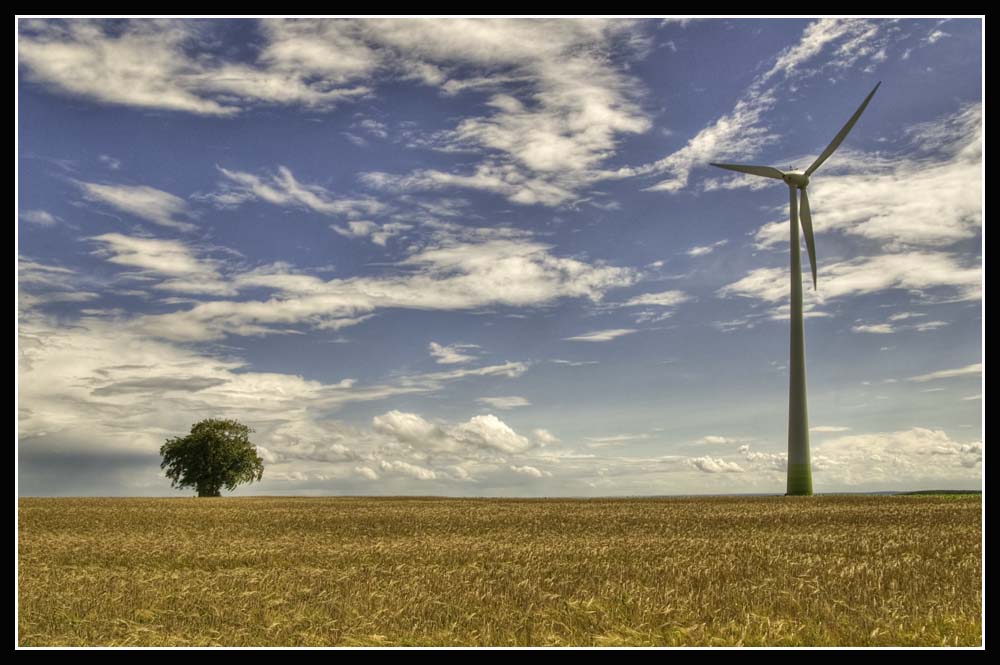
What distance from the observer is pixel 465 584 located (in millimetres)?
16406

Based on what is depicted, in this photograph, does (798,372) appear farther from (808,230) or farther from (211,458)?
(211,458)

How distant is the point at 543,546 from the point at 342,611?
419 inches

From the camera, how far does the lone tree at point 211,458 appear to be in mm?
86375

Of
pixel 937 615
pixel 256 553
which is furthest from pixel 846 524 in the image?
pixel 256 553

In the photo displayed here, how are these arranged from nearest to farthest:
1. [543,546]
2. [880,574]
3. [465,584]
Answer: [465,584]
[880,574]
[543,546]

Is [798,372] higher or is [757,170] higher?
[757,170]

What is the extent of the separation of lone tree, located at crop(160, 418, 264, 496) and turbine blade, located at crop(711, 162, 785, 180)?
2228 inches

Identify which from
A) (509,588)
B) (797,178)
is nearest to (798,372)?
(797,178)

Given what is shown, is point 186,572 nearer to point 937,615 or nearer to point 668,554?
point 668,554

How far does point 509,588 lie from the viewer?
15.8 metres

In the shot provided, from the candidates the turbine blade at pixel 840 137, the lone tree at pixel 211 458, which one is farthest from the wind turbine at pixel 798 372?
the lone tree at pixel 211 458

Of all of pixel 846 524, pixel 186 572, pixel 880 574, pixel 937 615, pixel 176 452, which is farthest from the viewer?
pixel 176 452

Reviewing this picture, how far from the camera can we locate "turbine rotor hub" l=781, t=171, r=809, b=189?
224 ft

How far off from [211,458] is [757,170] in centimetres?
6092
